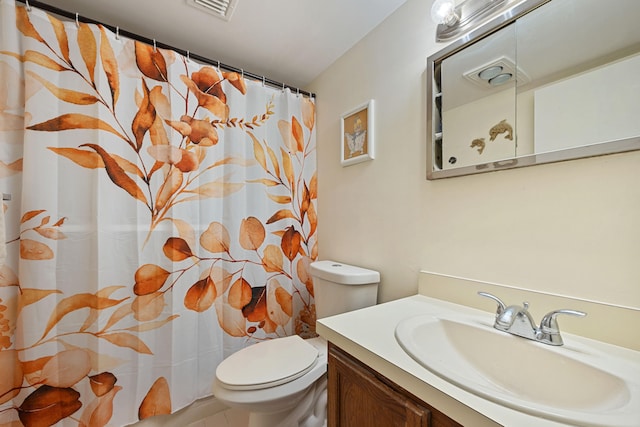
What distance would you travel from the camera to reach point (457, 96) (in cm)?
98

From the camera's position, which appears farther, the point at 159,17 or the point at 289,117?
the point at 289,117

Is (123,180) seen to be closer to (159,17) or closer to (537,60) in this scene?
(159,17)

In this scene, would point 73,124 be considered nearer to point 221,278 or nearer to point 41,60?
point 41,60

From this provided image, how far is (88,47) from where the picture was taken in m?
1.14

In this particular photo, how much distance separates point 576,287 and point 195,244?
1.52 m

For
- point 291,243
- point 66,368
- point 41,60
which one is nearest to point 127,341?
point 66,368

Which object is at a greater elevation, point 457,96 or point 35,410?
point 457,96

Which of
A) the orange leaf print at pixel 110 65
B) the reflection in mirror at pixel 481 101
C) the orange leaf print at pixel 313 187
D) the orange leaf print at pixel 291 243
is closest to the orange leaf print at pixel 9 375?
the orange leaf print at pixel 110 65

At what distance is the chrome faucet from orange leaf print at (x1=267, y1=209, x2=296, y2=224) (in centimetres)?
122

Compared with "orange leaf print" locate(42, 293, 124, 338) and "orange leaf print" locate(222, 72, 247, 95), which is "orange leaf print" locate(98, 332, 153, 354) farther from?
"orange leaf print" locate(222, 72, 247, 95)

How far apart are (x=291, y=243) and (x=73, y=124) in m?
1.21

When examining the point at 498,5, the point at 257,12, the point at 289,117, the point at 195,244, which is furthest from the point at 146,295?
the point at 498,5

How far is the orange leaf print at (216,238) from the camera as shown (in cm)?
140

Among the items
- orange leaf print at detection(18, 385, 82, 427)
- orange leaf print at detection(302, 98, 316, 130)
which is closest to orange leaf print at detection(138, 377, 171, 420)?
orange leaf print at detection(18, 385, 82, 427)
